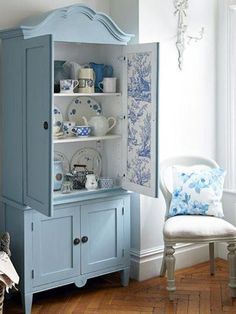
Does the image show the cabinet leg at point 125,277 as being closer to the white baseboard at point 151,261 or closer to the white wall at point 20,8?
the white baseboard at point 151,261

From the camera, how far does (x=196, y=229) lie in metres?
3.76

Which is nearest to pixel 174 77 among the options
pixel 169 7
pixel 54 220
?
pixel 169 7

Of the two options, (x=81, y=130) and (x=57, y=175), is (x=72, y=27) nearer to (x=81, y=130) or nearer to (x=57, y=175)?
(x=81, y=130)

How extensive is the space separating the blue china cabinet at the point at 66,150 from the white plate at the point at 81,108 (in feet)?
0.12

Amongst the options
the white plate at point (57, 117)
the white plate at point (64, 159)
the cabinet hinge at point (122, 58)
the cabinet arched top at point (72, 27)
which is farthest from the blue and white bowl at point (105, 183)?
the cabinet arched top at point (72, 27)

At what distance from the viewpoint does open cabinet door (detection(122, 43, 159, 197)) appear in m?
3.69

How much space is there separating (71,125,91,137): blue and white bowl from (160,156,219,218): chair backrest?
63 centimetres

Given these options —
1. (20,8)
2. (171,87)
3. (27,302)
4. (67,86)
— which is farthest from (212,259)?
(20,8)

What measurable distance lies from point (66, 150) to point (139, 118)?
23.1 inches

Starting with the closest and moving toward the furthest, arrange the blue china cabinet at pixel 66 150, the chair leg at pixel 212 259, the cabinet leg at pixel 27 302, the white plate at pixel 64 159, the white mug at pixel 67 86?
the blue china cabinet at pixel 66 150 < the cabinet leg at pixel 27 302 < the white mug at pixel 67 86 < the white plate at pixel 64 159 < the chair leg at pixel 212 259

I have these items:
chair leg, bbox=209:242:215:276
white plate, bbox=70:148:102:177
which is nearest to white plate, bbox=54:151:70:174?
white plate, bbox=70:148:102:177

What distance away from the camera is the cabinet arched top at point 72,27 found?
346 cm

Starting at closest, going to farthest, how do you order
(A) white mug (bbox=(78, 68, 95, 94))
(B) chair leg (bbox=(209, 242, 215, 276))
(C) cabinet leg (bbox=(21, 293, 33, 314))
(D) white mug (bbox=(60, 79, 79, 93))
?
(C) cabinet leg (bbox=(21, 293, 33, 314)) < (D) white mug (bbox=(60, 79, 79, 93)) < (A) white mug (bbox=(78, 68, 95, 94)) < (B) chair leg (bbox=(209, 242, 215, 276))

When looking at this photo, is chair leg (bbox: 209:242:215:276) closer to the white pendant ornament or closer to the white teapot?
Answer: the white teapot
